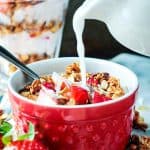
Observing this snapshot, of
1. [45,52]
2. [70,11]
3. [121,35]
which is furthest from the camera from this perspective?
[70,11]

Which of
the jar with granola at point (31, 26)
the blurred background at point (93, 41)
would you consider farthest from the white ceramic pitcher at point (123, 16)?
the blurred background at point (93, 41)

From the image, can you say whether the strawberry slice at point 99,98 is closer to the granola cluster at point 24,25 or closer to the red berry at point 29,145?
the red berry at point 29,145

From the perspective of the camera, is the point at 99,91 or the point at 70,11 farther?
the point at 70,11

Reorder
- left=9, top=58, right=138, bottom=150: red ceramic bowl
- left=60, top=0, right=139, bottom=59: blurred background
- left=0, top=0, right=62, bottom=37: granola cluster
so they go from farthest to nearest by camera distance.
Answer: left=60, top=0, right=139, bottom=59: blurred background → left=0, top=0, right=62, bottom=37: granola cluster → left=9, top=58, right=138, bottom=150: red ceramic bowl

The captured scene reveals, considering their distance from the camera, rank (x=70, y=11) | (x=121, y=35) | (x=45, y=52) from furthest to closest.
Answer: (x=70, y=11)
(x=45, y=52)
(x=121, y=35)

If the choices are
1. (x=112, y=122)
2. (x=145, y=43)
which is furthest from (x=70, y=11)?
(x=112, y=122)

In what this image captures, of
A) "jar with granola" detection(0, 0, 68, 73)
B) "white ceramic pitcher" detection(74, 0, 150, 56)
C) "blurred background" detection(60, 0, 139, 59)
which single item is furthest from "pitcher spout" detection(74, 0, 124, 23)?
"blurred background" detection(60, 0, 139, 59)

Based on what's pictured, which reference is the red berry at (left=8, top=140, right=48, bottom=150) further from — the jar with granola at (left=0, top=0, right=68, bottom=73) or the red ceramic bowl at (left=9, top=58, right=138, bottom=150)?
the jar with granola at (left=0, top=0, right=68, bottom=73)

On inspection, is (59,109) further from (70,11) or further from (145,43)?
(70,11)
